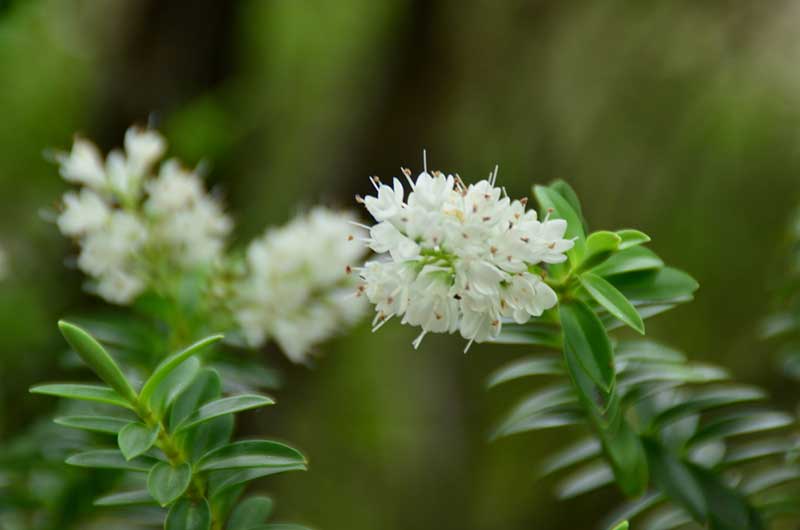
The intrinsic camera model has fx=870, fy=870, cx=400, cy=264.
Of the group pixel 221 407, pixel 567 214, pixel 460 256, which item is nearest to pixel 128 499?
pixel 221 407

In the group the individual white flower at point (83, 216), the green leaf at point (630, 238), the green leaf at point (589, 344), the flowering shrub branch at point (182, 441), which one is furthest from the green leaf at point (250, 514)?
the individual white flower at point (83, 216)

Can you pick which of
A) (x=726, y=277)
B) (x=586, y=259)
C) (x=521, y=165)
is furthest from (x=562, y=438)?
(x=586, y=259)

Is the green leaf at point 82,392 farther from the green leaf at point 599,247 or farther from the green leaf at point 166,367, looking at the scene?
the green leaf at point 599,247

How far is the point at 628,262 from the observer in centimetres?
89

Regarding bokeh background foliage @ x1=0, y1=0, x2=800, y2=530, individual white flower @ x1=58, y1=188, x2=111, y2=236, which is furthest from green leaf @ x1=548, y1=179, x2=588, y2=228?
bokeh background foliage @ x1=0, y1=0, x2=800, y2=530

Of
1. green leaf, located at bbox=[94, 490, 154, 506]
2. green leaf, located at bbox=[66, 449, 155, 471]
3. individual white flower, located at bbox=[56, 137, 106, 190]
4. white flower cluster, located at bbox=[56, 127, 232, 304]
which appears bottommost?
green leaf, located at bbox=[94, 490, 154, 506]

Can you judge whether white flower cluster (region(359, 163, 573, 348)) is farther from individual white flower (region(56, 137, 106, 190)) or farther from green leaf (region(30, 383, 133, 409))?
individual white flower (region(56, 137, 106, 190))

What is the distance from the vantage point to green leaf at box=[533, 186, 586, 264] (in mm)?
870

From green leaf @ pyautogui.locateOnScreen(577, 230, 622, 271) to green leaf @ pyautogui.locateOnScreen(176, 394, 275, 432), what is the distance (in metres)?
0.34

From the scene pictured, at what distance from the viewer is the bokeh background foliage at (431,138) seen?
2297 millimetres

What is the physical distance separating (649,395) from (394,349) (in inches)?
81.3

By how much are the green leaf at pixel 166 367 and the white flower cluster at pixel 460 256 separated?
0.54 ft

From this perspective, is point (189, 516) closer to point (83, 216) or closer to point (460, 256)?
point (460, 256)

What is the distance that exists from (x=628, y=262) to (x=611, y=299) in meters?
0.08
